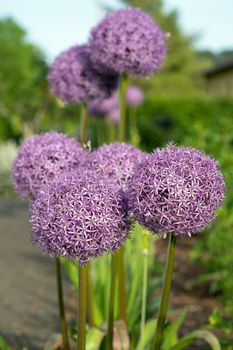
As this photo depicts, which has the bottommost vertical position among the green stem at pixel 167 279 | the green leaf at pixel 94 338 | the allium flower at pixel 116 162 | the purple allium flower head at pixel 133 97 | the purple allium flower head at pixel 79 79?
the green leaf at pixel 94 338

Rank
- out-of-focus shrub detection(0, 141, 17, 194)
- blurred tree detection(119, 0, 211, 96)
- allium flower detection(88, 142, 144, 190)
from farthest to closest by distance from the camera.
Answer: blurred tree detection(119, 0, 211, 96), out-of-focus shrub detection(0, 141, 17, 194), allium flower detection(88, 142, 144, 190)

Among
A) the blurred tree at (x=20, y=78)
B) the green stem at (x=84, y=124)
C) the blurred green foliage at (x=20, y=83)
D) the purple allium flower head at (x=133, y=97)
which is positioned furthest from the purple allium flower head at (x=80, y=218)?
the blurred tree at (x=20, y=78)

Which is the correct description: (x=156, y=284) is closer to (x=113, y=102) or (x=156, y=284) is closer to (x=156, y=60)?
(x=156, y=60)

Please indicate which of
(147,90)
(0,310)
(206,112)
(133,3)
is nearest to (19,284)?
(0,310)

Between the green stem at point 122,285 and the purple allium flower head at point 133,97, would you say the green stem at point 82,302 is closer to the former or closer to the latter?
the green stem at point 122,285

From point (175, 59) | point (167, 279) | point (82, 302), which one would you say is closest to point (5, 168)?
point (82, 302)

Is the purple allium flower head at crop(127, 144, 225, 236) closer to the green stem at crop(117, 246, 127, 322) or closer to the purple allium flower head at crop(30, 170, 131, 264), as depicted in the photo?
the purple allium flower head at crop(30, 170, 131, 264)

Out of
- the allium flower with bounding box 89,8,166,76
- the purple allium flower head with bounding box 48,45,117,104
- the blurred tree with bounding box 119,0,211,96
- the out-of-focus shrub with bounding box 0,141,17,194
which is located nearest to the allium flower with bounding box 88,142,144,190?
the allium flower with bounding box 89,8,166,76
